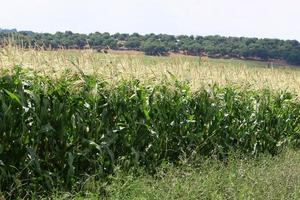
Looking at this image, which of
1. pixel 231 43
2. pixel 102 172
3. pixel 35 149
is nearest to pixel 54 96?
pixel 35 149

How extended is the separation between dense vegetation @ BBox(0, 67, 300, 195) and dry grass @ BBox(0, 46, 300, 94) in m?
0.18

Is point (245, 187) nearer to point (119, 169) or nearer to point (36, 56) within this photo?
point (119, 169)

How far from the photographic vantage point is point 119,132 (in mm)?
6746

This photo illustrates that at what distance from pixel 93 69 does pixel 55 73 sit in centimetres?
78

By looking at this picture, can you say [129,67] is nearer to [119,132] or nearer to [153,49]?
[119,132]

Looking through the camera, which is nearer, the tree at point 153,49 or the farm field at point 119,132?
the farm field at point 119,132

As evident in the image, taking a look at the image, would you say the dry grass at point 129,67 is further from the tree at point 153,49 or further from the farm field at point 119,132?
the tree at point 153,49

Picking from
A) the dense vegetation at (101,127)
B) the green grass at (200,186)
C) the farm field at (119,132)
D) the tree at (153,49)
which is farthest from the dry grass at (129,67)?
the tree at (153,49)

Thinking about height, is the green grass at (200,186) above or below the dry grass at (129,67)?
below

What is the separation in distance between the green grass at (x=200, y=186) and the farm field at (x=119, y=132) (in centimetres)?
2

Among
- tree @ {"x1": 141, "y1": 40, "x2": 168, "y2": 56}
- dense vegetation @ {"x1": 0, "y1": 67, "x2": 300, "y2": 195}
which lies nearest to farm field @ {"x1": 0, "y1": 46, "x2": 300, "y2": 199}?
dense vegetation @ {"x1": 0, "y1": 67, "x2": 300, "y2": 195}

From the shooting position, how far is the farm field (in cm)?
558

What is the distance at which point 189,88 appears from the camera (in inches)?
331

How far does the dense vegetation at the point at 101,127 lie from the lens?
18.1ft
